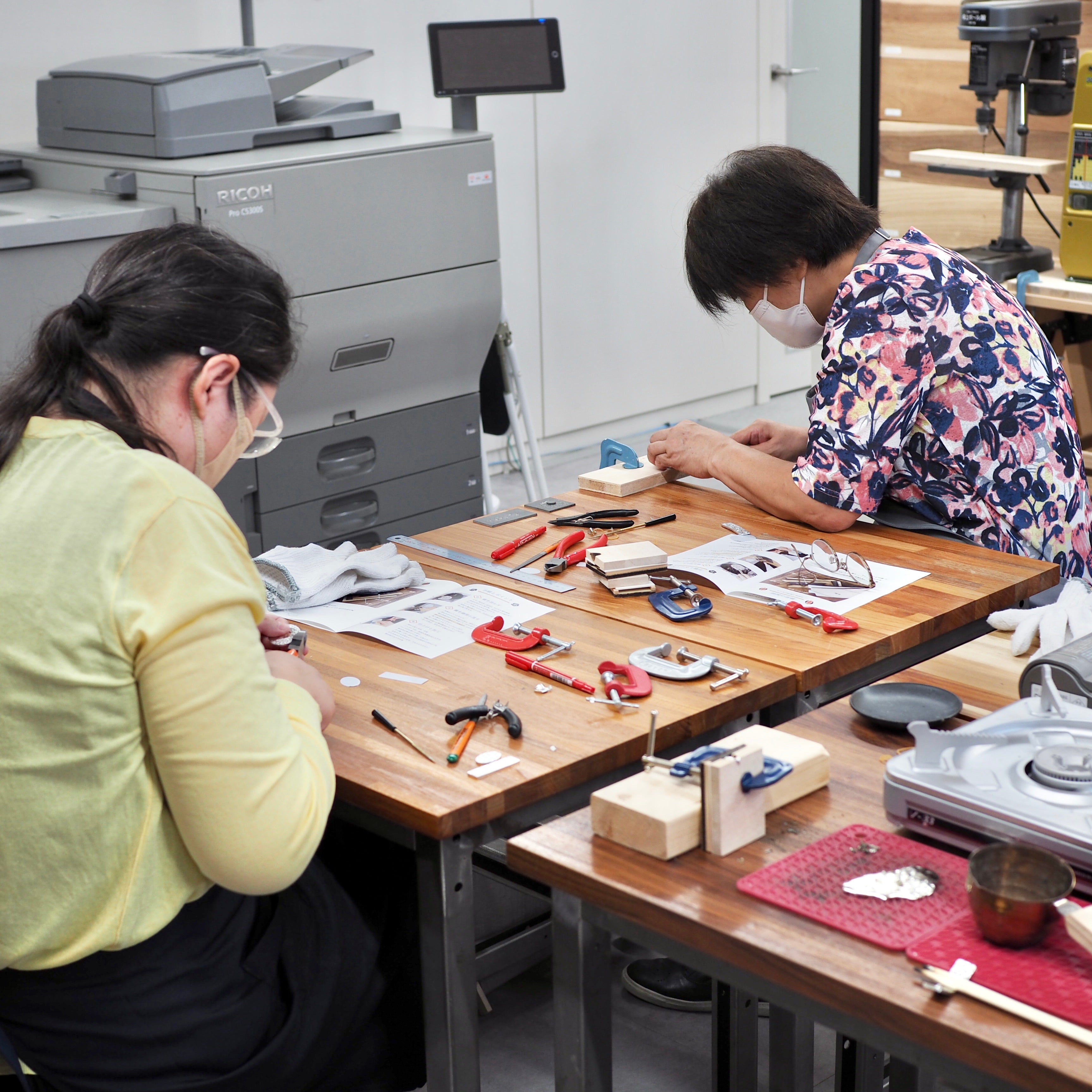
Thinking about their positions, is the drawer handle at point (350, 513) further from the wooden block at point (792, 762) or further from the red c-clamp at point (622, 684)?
the wooden block at point (792, 762)

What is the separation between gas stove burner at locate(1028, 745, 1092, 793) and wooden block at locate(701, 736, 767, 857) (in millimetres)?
238

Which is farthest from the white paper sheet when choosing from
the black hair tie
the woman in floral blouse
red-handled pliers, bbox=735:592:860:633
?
the black hair tie

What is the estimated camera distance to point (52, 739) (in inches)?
44.8

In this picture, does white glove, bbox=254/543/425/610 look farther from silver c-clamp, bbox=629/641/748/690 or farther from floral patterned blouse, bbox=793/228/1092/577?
floral patterned blouse, bbox=793/228/1092/577

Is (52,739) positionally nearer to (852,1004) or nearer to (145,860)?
(145,860)

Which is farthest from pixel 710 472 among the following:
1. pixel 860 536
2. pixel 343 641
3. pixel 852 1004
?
pixel 852 1004

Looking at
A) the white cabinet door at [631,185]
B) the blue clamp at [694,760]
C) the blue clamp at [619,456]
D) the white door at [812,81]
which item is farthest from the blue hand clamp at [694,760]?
the white door at [812,81]

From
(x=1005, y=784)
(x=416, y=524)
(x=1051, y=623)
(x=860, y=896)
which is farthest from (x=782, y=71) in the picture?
(x=860, y=896)

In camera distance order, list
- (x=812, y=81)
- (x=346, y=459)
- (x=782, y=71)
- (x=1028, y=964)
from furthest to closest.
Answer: (x=812, y=81)
(x=782, y=71)
(x=346, y=459)
(x=1028, y=964)

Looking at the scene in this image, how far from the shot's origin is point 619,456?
2428mm

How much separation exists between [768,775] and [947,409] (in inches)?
37.5

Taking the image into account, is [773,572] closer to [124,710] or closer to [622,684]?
[622,684]

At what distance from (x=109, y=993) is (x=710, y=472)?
129 cm

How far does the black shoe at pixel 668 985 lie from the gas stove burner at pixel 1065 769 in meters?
0.99
